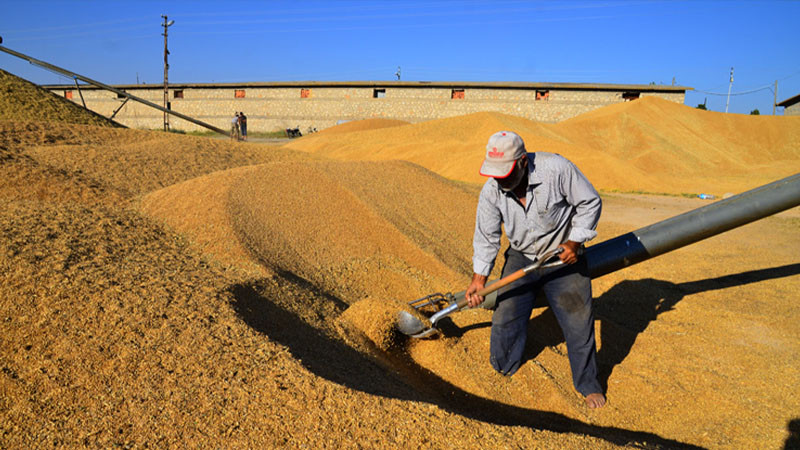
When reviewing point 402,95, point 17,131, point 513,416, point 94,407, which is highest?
point 402,95

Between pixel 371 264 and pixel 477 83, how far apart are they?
25.0m

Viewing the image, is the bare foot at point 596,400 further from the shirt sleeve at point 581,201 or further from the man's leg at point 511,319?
the shirt sleeve at point 581,201

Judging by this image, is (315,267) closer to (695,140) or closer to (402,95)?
(695,140)

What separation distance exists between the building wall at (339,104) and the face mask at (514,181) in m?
25.7

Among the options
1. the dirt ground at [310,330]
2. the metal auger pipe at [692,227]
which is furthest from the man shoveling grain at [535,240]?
the metal auger pipe at [692,227]

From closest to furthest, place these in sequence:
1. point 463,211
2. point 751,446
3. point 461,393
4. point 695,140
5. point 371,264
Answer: point 751,446 → point 461,393 → point 371,264 → point 463,211 → point 695,140

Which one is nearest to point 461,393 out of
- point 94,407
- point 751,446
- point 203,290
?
point 751,446

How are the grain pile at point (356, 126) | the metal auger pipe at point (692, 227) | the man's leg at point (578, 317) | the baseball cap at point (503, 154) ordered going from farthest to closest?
the grain pile at point (356, 126) < the metal auger pipe at point (692, 227) < the man's leg at point (578, 317) < the baseball cap at point (503, 154)

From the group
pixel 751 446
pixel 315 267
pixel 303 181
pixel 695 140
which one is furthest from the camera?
pixel 695 140

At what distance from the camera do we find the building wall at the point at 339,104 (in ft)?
88.7

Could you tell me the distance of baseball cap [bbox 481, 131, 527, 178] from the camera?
259 cm

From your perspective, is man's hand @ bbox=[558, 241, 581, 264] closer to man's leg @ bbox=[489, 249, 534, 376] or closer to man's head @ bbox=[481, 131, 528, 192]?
man's leg @ bbox=[489, 249, 534, 376]

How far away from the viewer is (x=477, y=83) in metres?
27.8

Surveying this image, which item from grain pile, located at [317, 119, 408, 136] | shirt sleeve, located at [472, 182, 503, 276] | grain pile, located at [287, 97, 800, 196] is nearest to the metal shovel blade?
shirt sleeve, located at [472, 182, 503, 276]
